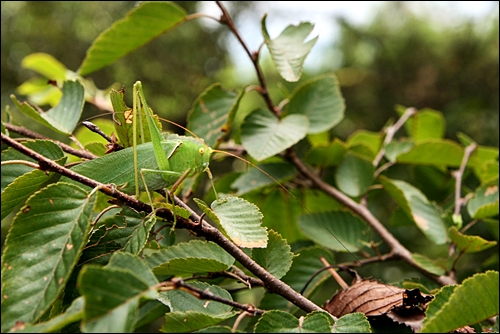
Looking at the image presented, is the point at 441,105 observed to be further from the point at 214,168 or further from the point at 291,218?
the point at 291,218

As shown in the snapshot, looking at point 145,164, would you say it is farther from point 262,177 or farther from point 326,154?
point 326,154

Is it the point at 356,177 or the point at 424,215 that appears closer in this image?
the point at 424,215

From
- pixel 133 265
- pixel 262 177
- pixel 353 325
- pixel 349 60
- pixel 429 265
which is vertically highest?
pixel 133 265

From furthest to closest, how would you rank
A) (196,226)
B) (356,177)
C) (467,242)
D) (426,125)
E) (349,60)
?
(349,60) < (426,125) < (356,177) < (467,242) < (196,226)

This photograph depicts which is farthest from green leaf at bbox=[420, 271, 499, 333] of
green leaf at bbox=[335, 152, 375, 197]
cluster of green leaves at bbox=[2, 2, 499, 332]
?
green leaf at bbox=[335, 152, 375, 197]

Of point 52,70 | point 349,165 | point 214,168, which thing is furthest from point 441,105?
point 52,70

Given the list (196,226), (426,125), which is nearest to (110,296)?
(196,226)
